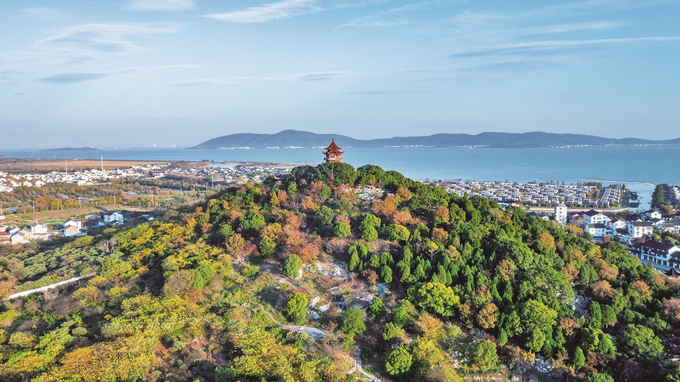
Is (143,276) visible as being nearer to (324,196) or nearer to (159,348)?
(159,348)

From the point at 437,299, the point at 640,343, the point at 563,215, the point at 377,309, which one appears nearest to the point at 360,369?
the point at 377,309

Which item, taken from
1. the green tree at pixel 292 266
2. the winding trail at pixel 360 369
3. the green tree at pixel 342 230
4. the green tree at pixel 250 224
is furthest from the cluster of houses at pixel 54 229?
the winding trail at pixel 360 369

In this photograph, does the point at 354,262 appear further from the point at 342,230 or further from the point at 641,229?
the point at 641,229

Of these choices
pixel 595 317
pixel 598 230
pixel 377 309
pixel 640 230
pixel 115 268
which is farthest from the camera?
pixel 598 230

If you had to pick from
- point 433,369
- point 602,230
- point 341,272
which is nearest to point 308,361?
point 433,369

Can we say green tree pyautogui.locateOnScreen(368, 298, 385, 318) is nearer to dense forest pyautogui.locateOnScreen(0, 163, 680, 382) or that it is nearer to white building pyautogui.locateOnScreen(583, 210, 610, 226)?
dense forest pyautogui.locateOnScreen(0, 163, 680, 382)

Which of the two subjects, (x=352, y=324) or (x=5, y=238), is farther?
(x=5, y=238)

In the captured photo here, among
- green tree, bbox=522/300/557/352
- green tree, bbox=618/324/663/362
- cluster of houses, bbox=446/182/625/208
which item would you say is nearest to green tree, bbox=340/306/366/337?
green tree, bbox=522/300/557/352

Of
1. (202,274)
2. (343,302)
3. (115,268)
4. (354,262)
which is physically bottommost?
(343,302)
